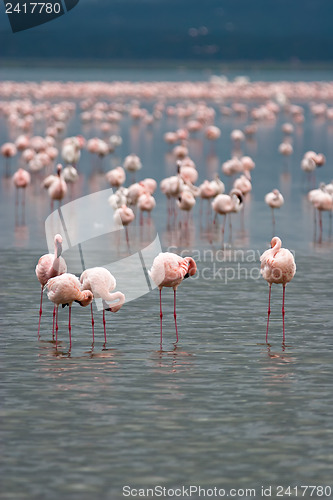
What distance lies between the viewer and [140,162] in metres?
36.0

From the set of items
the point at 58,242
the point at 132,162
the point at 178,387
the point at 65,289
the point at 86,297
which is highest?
A: the point at 132,162

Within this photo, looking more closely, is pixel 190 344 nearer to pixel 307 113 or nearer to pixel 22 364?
pixel 22 364

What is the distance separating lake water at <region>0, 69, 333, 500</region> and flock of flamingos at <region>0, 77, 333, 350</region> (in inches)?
23.0

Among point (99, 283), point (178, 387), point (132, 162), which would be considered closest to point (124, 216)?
point (99, 283)

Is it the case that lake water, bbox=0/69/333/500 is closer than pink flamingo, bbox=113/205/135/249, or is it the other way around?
lake water, bbox=0/69/333/500

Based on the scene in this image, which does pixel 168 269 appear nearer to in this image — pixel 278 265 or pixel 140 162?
pixel 278 265

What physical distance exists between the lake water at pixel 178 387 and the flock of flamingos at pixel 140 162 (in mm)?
585

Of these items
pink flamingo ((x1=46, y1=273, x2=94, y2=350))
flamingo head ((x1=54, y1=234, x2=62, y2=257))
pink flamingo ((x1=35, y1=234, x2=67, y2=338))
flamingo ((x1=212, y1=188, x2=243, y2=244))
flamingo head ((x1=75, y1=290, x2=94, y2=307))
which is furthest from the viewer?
flamingo ((x1=212, y1=188, x2=243, y2=244))

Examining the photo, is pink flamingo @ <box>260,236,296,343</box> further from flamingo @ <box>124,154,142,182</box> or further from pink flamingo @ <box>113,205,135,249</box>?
flamingo @ <box>124,154,142,182</box>

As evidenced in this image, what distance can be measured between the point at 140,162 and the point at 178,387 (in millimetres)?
23866

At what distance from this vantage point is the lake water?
1005cm

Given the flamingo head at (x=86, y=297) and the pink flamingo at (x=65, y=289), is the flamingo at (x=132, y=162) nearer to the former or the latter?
the flamingo head at (x=86, y=297)

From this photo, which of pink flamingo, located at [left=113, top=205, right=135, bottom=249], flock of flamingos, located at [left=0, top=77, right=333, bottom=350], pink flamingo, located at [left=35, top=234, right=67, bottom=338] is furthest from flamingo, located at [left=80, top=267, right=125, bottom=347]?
pink flamingo, located at [left=113, top=205, right=135, bottom=249]

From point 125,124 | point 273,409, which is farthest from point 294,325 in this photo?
point 125,124
